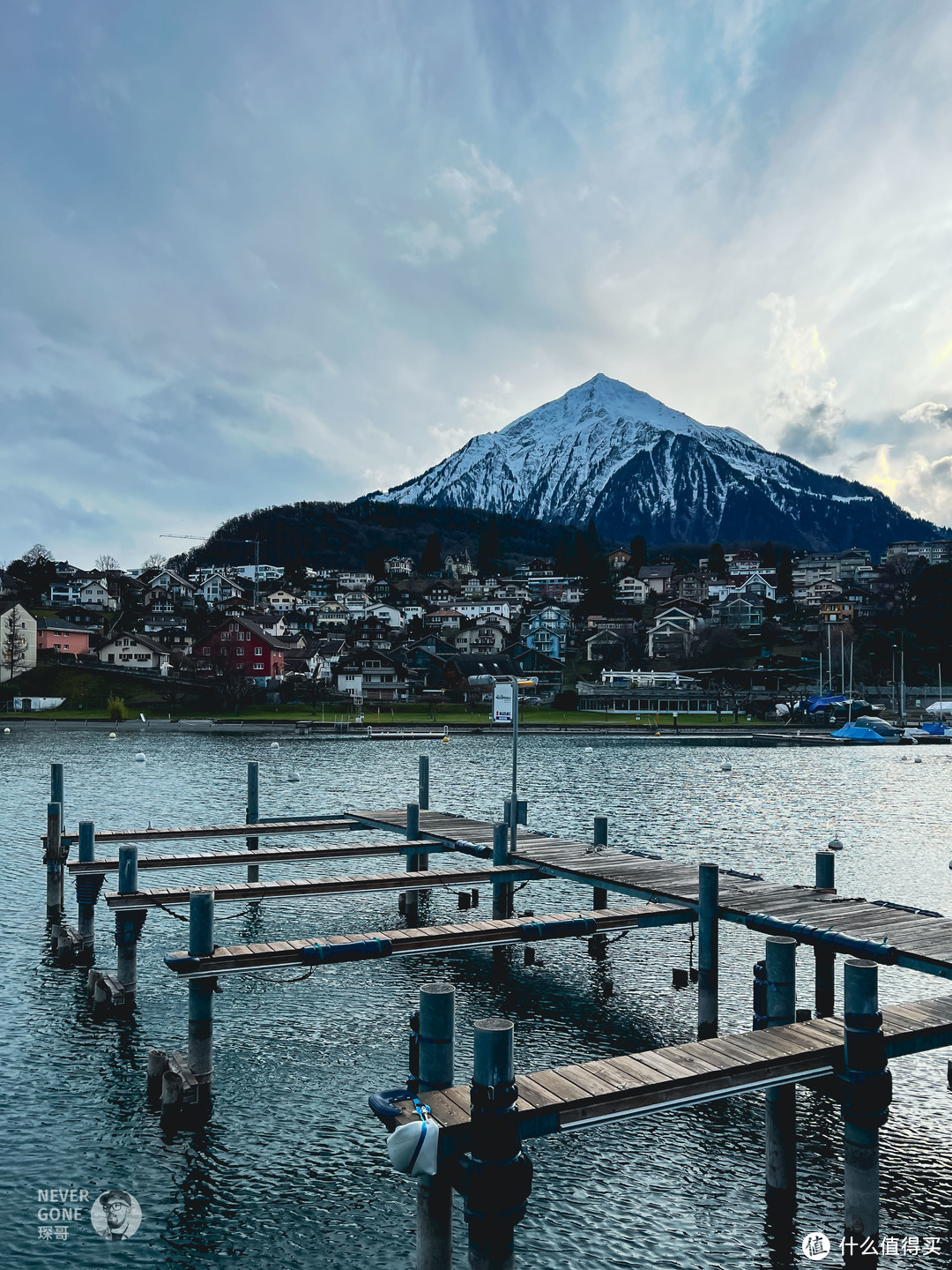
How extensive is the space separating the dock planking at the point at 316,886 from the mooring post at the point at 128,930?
0.20 m

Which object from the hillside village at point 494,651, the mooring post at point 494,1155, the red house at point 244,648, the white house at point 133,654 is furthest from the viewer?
the white house at point 133,654

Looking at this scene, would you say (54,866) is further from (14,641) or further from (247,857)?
(14,641)

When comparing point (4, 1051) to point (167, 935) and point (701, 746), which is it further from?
point (701, 746)

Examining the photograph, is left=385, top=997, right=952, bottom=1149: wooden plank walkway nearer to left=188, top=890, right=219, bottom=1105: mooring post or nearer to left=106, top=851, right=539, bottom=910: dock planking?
left=188, top=890, right=219, bottom=1105: mooring post

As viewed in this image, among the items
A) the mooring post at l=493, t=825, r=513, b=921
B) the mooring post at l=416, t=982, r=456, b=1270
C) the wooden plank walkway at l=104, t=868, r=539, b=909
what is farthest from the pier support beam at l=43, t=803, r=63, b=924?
→ the mooring post at l=416, t=982, r=456, b=1270

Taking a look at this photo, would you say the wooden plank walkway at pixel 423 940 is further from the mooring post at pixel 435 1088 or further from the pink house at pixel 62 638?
the pink house at pixel 62 638

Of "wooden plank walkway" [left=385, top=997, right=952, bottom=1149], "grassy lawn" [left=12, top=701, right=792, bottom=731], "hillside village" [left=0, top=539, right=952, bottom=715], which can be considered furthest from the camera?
"hillside village" [left=0, top=539, right=952, bottom=715]

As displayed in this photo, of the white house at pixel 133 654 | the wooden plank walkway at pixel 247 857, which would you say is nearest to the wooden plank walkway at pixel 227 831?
the wooden plank walkway at pixel 247 857

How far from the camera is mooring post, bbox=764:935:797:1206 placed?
1201cm

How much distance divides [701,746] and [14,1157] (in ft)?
307

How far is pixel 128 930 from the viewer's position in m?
19.2

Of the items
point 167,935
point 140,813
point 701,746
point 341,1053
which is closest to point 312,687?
point 701,746

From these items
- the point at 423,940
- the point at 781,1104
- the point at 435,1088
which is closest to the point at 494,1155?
the point at 435,1088

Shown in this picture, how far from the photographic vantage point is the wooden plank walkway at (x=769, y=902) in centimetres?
1520
